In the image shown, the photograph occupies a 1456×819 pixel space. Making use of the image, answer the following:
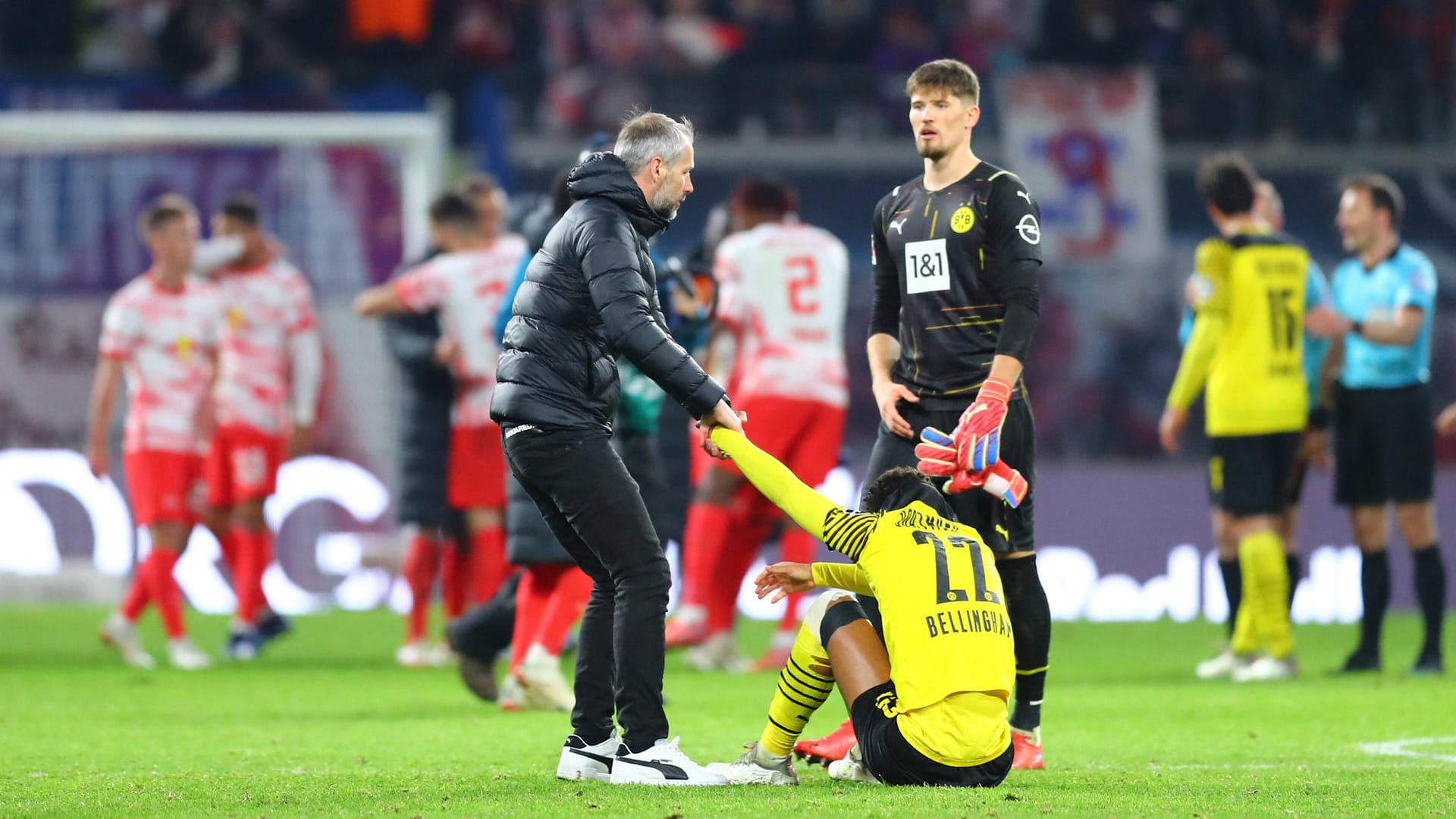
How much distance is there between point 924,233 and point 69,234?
9.31 m

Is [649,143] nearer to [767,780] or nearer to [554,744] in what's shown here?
[767,780]

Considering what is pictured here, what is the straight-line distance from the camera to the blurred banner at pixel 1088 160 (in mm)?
15375

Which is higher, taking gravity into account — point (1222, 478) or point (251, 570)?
point (1222, 478)

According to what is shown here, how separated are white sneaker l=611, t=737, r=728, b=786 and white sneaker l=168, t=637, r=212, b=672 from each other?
4937mm

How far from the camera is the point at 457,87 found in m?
16.1

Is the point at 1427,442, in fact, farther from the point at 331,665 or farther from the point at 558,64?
the point at 558,64

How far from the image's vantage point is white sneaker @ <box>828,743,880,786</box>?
5145 mm

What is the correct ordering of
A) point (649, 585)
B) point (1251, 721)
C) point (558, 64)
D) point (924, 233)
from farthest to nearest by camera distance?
point (558, 64), point (1251, 721), point (924, 233), point (649, 585)

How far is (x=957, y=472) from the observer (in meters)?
5.46

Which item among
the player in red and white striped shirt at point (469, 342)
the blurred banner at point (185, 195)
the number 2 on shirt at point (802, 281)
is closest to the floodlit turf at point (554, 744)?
the player in red and white striped shirt at point (469, 342)

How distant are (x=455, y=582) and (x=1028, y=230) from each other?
5.11 m

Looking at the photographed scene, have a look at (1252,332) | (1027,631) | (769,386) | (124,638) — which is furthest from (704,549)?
(1027,631)

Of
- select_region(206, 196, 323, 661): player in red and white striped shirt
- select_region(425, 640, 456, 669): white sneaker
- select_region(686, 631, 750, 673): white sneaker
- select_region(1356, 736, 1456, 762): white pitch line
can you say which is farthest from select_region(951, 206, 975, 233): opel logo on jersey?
select_region(206, 196, 323, 661): player in red and white striped shirt

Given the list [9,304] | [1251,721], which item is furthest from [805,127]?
[1251,721]
